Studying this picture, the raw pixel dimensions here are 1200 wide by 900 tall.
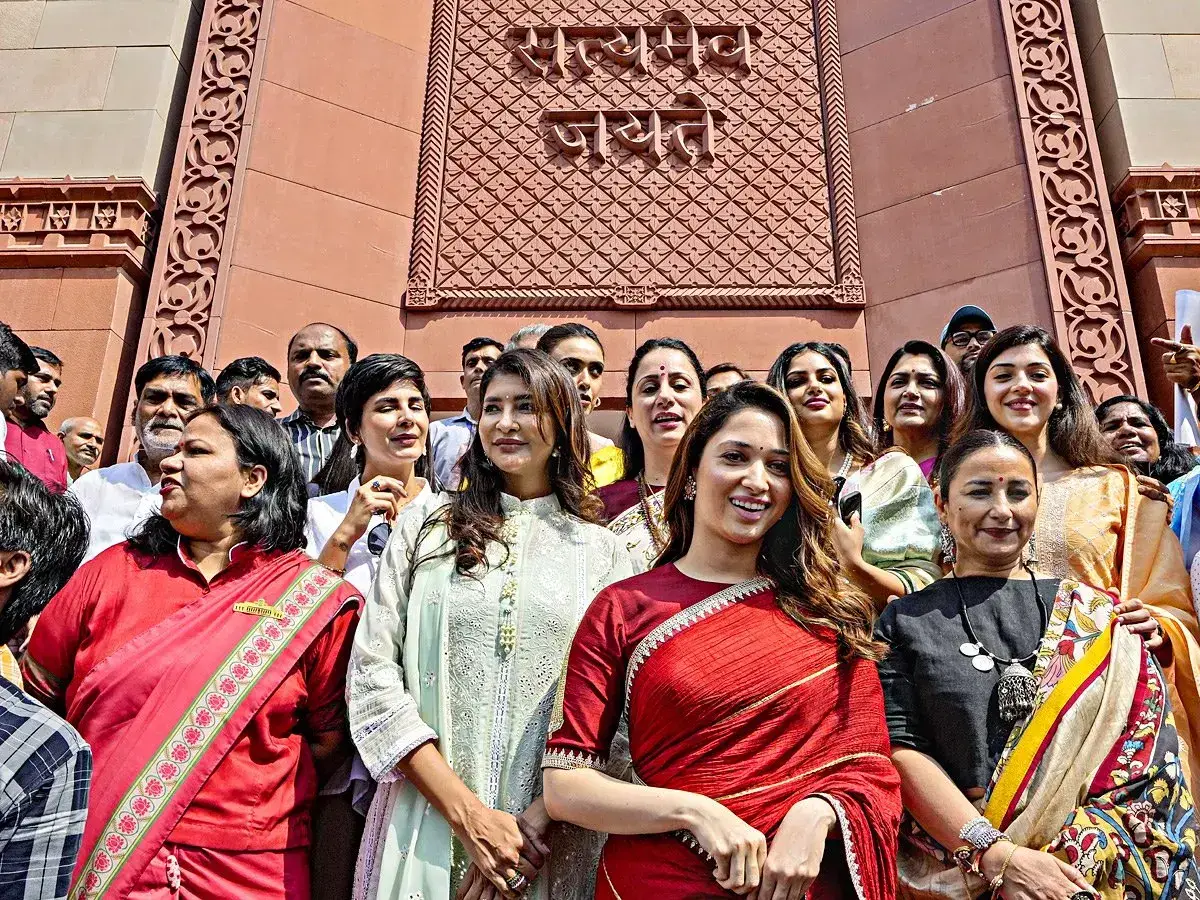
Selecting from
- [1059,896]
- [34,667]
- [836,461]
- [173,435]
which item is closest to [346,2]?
[173,435]

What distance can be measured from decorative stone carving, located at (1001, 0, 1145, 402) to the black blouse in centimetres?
354

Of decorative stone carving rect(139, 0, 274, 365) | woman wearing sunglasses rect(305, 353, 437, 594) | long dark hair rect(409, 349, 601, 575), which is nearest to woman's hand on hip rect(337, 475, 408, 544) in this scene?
woman wearing sunglasses rect(305, 353, 437, 594)

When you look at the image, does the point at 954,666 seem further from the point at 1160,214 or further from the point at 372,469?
the point at 1160,214

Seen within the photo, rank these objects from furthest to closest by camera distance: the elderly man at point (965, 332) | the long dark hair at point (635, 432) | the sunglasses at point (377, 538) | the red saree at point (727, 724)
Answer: the elderly man at point (965, 332)
the long dark hair at point (635, 432)
the sunglasses at point (377, 538)
the red saree at point (727, 724)

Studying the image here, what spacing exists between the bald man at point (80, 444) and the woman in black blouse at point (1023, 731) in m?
4.04

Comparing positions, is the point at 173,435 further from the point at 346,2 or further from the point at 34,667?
the point at 346,2

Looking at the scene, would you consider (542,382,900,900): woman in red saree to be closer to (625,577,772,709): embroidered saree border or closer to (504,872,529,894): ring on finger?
(625,577,772,709): embroidered saree border

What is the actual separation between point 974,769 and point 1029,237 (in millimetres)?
4447

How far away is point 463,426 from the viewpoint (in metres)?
4.33

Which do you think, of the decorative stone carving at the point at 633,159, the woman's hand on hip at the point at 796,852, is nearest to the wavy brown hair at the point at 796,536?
the woman's hand on hip at the point at 796,852

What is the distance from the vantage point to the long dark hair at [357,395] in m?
3.13

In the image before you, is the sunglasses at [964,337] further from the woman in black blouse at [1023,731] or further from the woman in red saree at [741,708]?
the woman in red saree at [741,708]

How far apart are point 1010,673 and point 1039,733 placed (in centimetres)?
13

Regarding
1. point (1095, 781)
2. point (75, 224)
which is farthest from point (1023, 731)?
point (75, 224)
